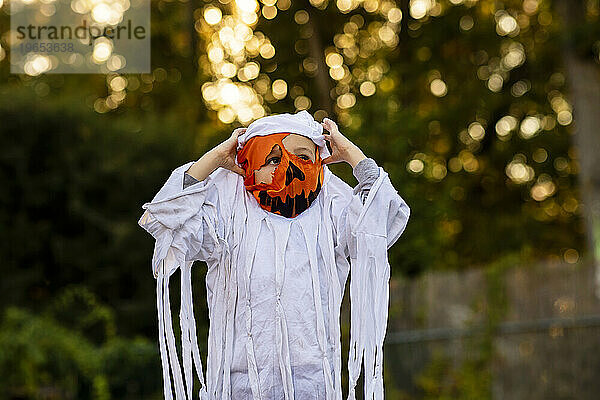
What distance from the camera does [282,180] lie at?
2814 millimetres

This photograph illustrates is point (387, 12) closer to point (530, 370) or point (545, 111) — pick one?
point (545, 111)

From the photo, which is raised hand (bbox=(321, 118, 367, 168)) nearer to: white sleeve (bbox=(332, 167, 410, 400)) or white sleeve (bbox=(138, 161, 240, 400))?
white sleeve (bbox=(332, 167, 410, 400))

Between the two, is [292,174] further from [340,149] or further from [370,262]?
[370,262]

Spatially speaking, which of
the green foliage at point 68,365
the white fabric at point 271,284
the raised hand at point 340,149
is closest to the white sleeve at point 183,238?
the white fabric at point 271,284

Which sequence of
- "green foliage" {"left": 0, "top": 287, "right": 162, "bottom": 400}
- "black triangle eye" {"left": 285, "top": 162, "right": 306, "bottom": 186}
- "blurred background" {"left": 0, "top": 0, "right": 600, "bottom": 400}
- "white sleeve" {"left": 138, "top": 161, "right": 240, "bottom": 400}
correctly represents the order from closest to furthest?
"white sleeve" {"left": 138, "top": 161, "right": 240, "bottom": 400}, "black triangle eye" {"left": 285, "top": 162, "right": 306, "bottom": 186}, "green foliage" {"left": 0, "top": 287, "right": 162, "bottom": 400}, "blurred background" {"left": 0, "top": 0, "right": 600, "bottom": 400}

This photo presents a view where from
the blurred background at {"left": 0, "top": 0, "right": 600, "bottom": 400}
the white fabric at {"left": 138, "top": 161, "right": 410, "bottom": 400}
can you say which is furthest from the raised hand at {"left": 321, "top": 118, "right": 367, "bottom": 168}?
the blurred background at {"left": 0, "top": 0, "right": 600, "bottom": 400}

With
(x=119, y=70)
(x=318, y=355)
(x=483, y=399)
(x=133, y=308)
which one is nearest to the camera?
(x=318, y=355)

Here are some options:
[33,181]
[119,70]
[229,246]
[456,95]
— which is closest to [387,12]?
[456,95]

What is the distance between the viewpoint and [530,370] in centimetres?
816

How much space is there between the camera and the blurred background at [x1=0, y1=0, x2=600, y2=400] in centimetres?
782

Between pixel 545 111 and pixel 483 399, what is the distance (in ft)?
19.3

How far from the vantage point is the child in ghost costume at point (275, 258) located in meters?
2.72

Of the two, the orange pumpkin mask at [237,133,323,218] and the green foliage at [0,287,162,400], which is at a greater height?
the orange pumpkin mask at [237,133,323,218]

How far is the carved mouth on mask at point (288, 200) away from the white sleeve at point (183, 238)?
0.37ft
